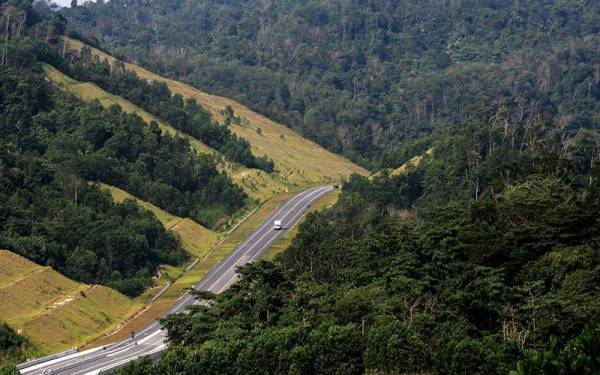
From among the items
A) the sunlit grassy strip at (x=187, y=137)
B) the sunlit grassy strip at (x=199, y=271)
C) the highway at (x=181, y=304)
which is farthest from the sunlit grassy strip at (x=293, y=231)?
the sunlit grassy strip at (x=187, y=137)

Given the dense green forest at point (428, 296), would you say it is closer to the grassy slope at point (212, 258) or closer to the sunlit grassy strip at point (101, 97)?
the grassy slope at point (212, 258)

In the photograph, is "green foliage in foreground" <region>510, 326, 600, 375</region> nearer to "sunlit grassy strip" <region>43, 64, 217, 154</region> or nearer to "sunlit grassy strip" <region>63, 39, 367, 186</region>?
"sunlit grassy strip" <region>43, 64, 217, 154</region>

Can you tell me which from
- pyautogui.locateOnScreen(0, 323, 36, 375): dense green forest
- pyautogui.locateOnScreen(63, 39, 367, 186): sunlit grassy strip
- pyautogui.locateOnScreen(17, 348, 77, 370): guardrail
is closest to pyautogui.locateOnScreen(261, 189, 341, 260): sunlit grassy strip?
pyautogui.locateOnScreen(63, 39, 367, 186): sunlit grassy strip

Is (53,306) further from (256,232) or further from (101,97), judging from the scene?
(101,97)

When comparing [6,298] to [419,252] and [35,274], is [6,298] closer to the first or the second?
[35,274]

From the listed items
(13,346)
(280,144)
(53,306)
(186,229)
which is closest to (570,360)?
(13,346)

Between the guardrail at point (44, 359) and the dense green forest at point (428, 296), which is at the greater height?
the dense green forest at point (428, 296)
